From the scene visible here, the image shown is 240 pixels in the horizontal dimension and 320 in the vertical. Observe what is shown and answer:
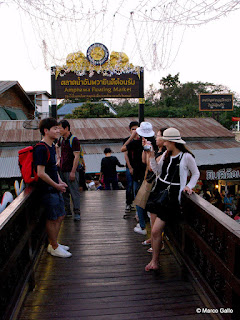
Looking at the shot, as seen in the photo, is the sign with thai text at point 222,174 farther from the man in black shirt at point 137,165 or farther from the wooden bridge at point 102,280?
the wooden bridge at point 102,280

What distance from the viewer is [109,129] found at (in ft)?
46.6

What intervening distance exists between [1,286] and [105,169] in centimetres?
521

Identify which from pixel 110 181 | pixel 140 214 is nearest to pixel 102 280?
pixel 140 214

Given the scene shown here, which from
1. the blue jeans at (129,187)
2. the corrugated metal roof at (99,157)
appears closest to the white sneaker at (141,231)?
the blue jeans at (129,187)

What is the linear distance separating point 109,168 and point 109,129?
7.36 metres

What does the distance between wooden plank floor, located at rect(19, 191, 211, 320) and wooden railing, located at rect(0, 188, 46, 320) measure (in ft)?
0.85

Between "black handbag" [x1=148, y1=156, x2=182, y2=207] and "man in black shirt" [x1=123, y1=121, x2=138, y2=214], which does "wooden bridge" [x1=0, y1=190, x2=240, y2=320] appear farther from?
"man in black shirt" [x1=123, y1=121, x2=138, y2=214]

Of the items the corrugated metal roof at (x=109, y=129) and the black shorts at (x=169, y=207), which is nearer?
the black shorts at (x=169, y=207)

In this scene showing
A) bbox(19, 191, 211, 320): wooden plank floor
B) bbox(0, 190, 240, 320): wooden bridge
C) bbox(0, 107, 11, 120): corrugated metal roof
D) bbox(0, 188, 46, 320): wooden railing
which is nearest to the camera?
bbox(0, 188, 46, 320): wooden railing

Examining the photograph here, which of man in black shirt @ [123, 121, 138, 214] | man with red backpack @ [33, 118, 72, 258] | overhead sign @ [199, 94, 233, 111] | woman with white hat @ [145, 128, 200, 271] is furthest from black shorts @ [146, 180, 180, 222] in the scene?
overhead sign @ [199, 94, 233, 111]

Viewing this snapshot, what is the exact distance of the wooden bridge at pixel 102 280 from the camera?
7.17 ft

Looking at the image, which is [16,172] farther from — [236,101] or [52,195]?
[236,101]

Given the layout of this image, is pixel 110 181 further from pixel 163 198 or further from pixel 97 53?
pixel 163 198

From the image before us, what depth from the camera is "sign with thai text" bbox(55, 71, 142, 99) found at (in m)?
8.53
